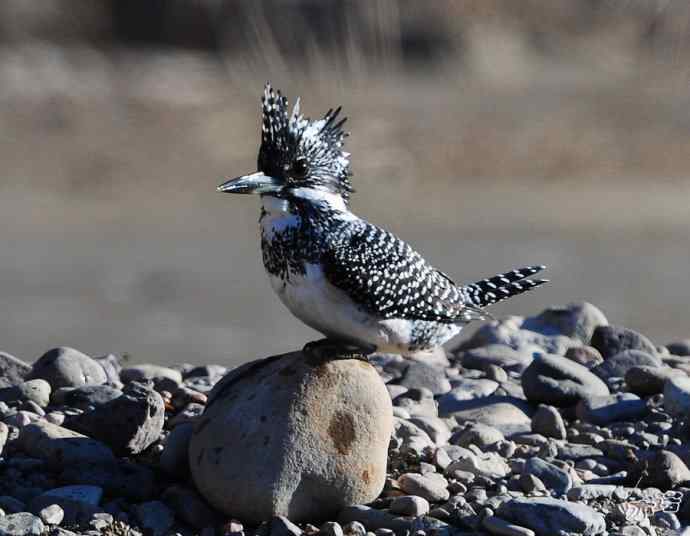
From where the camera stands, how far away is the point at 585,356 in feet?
27.6

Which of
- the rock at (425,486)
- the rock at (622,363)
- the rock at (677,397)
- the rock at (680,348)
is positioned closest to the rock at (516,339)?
the rock at (622,363)

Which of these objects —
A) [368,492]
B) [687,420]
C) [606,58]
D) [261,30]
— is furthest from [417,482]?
[606,58]

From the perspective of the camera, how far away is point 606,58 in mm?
22828

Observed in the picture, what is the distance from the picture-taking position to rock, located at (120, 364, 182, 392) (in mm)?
7422

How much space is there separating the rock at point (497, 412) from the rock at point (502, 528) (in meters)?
1.48

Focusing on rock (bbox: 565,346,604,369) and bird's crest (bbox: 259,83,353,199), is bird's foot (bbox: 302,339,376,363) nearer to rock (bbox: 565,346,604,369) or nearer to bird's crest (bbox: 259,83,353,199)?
bird's crest (bbox: 259,83,353,199)

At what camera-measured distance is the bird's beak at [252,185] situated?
5984 millimetres

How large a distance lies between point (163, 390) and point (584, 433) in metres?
2.01

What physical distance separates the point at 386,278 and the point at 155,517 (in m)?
1.32

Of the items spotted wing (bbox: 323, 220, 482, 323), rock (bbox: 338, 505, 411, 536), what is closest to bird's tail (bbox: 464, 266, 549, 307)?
spotted wing (bbox: 323, 220, 482, 323)

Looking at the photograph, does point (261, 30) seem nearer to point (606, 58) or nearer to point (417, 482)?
point (606, 58)

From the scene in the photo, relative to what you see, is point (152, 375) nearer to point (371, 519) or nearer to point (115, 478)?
point (115, 478)

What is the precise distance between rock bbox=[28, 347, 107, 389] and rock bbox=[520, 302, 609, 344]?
9.47ft

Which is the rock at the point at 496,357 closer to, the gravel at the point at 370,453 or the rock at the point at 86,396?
the gravel at the point at 370,453
